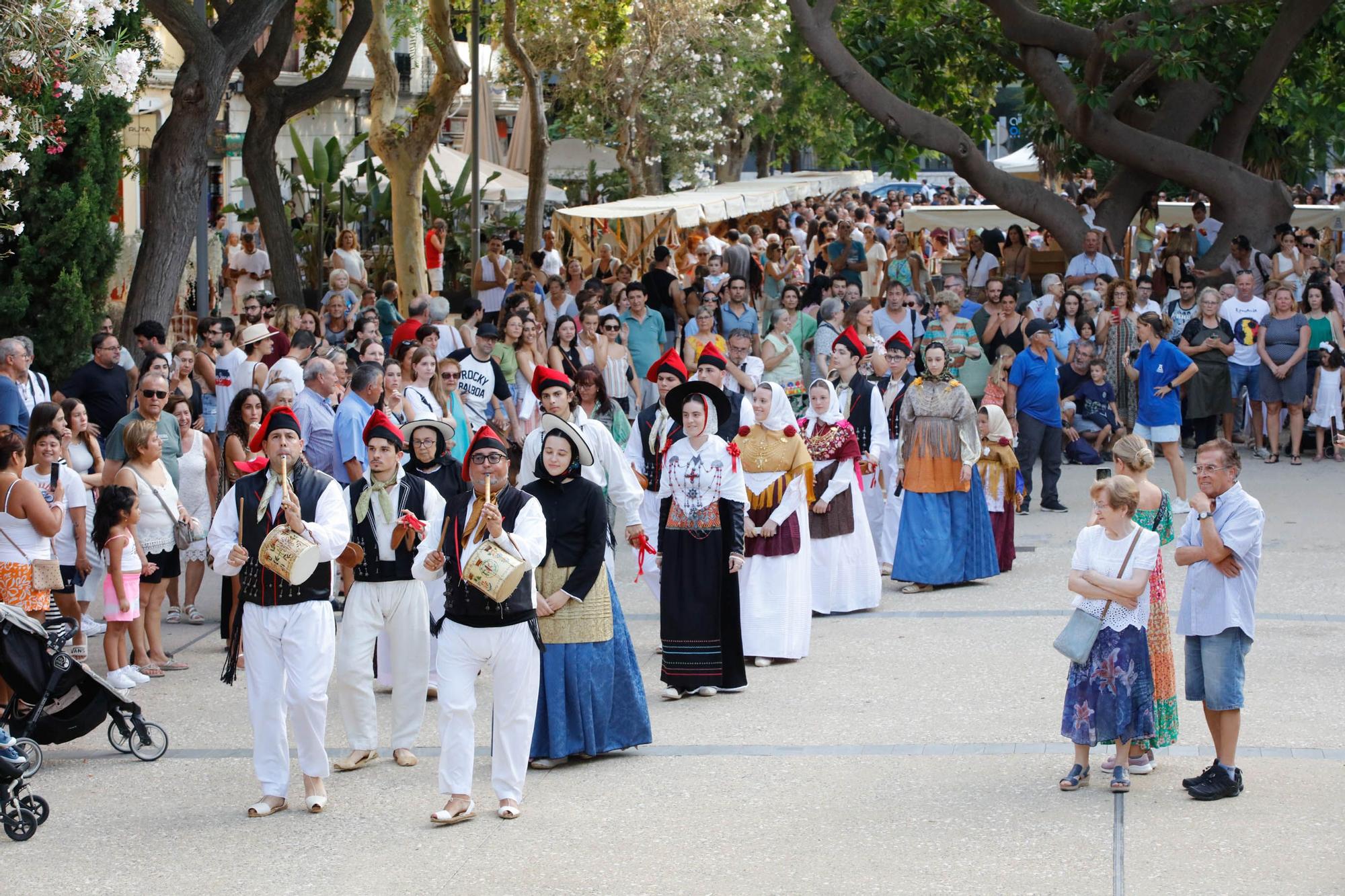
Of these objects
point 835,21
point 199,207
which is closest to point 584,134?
point 835,21

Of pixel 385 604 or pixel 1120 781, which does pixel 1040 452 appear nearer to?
pixel 1120 781

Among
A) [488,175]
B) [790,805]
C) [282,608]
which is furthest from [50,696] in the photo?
[488,175]

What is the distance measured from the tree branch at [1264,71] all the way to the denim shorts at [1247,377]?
20.4 feet

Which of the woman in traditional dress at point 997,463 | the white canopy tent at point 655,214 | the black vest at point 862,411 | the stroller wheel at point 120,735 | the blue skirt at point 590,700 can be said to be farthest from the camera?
the white canopy tent at point 655,214

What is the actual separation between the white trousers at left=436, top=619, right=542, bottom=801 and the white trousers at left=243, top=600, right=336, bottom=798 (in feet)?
1.78

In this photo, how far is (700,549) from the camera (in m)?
8.85

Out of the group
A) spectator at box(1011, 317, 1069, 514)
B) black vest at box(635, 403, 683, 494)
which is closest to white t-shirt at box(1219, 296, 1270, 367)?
spectator at box(1011, 317, 1069, 514)

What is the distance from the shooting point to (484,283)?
21719mm

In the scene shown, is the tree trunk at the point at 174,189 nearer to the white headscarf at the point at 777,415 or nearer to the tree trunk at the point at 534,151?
the white headscarf at the point at 777,415

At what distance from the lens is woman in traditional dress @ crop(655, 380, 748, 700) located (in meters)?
8.84

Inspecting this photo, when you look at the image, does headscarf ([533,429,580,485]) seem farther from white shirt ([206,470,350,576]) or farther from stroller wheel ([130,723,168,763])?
stroller wheel ([130,723,168,763])

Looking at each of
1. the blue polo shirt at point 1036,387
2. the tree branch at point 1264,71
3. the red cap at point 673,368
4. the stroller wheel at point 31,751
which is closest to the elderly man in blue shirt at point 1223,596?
the red cap at point 673,368

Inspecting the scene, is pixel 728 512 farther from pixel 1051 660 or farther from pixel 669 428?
pixel 1051 660

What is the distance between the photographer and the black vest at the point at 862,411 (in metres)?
11.4
